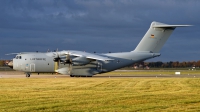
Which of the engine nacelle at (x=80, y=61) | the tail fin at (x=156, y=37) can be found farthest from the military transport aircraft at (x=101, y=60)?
the engine nacelle at (x=80, y=61)

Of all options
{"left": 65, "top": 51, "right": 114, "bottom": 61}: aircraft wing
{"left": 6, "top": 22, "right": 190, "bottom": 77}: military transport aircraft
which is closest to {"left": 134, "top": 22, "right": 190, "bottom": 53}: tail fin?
{"left": 6, "top": 22, "right": 190, "bottom": 77}: military transport aircraft

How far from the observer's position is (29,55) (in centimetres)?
4938

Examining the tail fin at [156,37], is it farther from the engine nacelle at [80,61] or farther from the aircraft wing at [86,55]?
the engine nacelle at [80,61]

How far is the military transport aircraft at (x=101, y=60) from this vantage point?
48.1m

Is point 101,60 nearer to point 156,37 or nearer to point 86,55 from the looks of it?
point 86,55

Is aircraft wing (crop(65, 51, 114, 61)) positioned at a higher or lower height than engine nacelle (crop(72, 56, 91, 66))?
higher

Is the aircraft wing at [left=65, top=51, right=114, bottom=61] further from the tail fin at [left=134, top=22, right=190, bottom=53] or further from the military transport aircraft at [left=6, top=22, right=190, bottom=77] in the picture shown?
the tail fin at [left=134, top=22, right=190, bottom=53]

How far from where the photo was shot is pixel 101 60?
47.8m

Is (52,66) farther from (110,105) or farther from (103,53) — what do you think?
(110,105)

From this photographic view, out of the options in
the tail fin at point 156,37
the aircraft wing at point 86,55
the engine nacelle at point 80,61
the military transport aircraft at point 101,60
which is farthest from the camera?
the tail fin at point 156,37

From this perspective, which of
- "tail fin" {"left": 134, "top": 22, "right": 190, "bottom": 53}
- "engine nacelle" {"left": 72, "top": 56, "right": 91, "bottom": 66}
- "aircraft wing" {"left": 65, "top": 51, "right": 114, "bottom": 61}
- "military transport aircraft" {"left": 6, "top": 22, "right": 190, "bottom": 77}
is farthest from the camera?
"tail fin" {"left": 134, "top": 22, "right": 190, "bottom": 53}

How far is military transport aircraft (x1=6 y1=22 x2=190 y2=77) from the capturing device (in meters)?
48.1

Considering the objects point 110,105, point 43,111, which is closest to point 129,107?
point 110,105

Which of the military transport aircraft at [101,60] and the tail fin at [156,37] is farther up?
the tail fin at [156,37]
